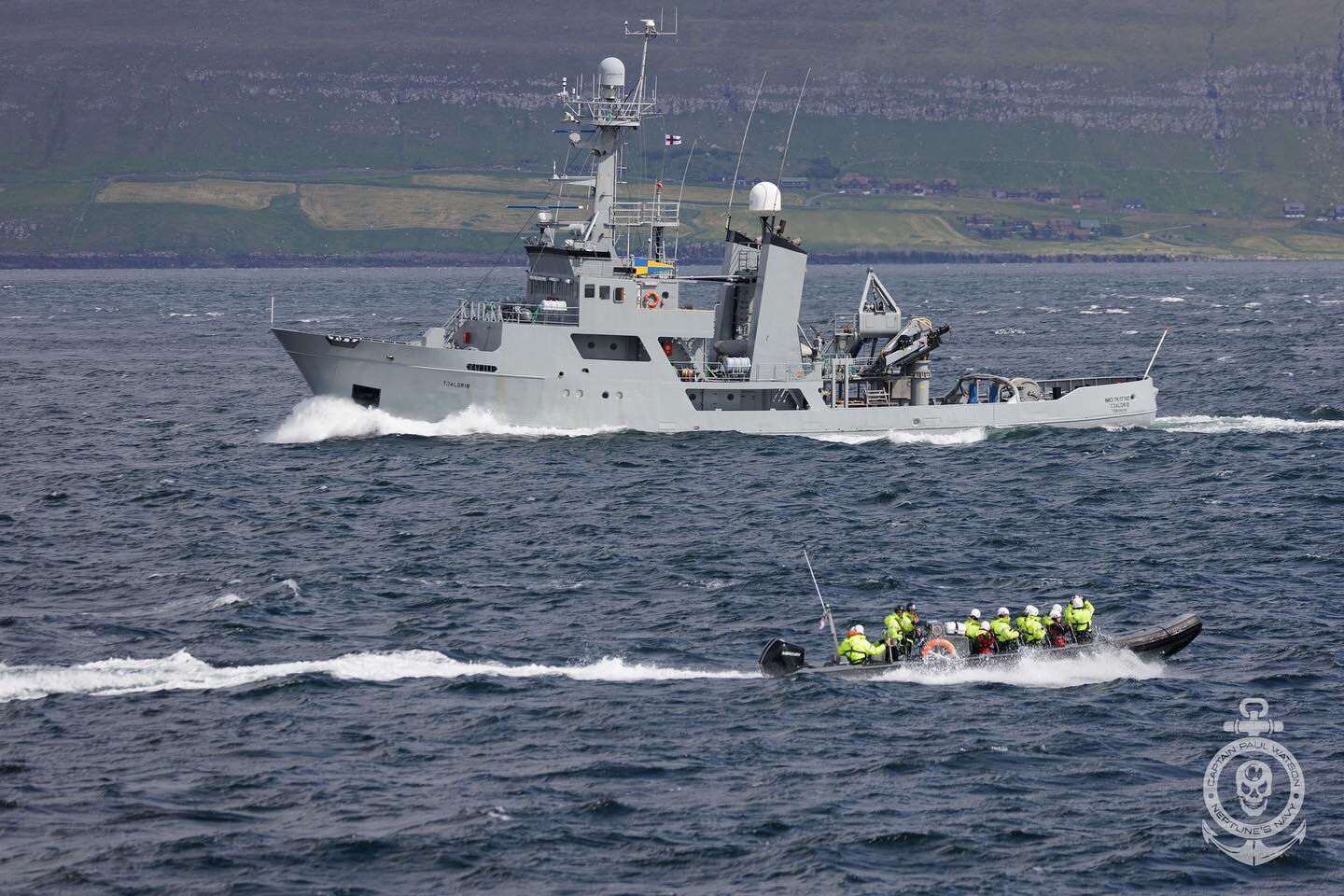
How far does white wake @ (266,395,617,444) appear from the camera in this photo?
62531 mm

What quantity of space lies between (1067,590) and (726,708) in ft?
42.1

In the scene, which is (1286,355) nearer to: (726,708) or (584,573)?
(584,573)

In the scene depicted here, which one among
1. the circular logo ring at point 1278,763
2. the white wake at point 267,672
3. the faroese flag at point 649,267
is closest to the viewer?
the circular logo ring at point 1278,763

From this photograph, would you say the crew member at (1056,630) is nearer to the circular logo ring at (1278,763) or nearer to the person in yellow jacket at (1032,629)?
the person in yellow jacket at (1032,629)

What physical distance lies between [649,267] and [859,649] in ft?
95.9

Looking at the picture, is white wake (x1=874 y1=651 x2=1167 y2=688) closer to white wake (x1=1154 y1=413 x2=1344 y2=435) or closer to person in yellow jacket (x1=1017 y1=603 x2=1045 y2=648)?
person in yellow jacket (x1=1017 y1=603 x2=1045 y2=648)

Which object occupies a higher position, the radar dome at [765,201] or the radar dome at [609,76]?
the radar dome at [609,76]

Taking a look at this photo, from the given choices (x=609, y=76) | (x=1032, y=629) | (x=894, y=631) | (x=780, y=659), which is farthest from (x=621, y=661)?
(x=609, y=76)

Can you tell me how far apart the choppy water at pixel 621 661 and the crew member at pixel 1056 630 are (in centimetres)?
51

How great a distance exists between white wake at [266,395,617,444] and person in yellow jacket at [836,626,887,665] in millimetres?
27999

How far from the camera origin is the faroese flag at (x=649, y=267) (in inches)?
2443

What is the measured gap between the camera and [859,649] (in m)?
35.4

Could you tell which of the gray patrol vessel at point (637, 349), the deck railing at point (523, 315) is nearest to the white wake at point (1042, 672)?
the gray patrol vessel at point (637, 349)

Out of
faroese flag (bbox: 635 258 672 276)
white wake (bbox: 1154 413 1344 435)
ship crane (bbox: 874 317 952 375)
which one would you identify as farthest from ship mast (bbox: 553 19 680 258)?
white wake (bbox: 1154 413 1344 435)
